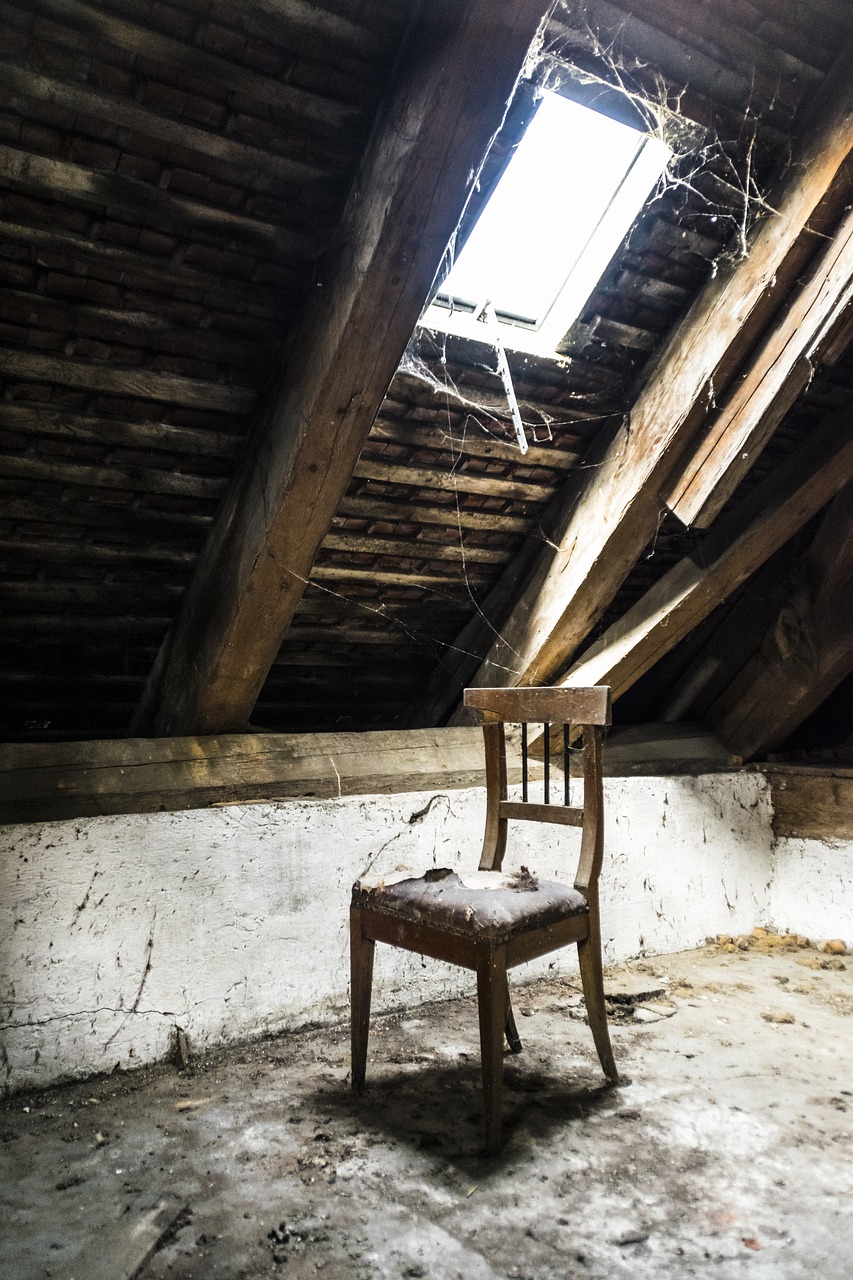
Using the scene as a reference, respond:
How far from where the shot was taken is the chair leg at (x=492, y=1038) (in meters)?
1.76

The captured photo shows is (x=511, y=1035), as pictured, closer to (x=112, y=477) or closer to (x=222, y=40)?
(x=112, y=477)

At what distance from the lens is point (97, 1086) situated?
2.14 metres

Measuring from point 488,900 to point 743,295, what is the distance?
1659 mm

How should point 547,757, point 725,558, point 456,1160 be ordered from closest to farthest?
point 456,1160, point 547,757, point 725,558

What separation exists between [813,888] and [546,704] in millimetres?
2056

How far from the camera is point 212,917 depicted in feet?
7.86

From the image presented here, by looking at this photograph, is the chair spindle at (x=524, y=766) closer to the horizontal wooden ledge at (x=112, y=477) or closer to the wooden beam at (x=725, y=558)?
the wooden beam at (x=725, y=558)

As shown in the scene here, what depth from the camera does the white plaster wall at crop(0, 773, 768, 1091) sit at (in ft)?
6.98

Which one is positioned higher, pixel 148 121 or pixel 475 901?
pixel 148 121

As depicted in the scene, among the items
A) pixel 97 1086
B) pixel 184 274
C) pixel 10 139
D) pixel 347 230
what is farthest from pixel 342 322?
pixel 97 1086

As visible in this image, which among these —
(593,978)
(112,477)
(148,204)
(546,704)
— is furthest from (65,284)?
(593,978)

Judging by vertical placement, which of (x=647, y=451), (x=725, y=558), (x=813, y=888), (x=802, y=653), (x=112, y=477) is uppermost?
(x=647, y=451)

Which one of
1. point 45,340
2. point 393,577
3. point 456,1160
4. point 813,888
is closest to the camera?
point 456,1160

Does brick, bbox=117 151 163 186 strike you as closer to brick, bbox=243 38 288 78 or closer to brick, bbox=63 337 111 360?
brick, bbox=243 38 288 78
